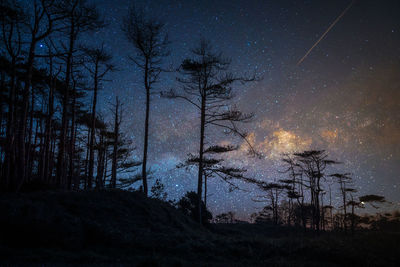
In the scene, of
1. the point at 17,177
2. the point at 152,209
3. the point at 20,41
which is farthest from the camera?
the point at 152,209

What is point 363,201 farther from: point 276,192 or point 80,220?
point 80,220

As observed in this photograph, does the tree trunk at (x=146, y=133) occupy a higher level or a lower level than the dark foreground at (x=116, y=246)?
higher

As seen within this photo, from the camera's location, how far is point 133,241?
332 inches

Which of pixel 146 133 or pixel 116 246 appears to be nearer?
pixel 116 246

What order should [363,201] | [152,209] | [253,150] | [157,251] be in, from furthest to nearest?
[363,201]
[253,150]
[152,209]
[157,251]

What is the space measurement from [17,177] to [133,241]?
24.8 feet

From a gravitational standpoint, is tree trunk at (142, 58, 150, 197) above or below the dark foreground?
above

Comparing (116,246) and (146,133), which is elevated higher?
(146,133)

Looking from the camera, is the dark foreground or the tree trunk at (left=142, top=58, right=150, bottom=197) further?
the tree trunk at (left=142, top=58, right=150, bottom=197)

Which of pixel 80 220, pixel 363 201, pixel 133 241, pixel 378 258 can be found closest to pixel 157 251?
pixel 133 241

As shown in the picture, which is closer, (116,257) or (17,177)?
(116,257)

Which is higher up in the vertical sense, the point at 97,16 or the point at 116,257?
the point at 97,16

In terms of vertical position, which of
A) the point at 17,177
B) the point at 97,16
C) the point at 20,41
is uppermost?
the point at 97,16

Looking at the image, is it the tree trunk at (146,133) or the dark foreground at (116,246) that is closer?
the dark foreground at (116,246)
